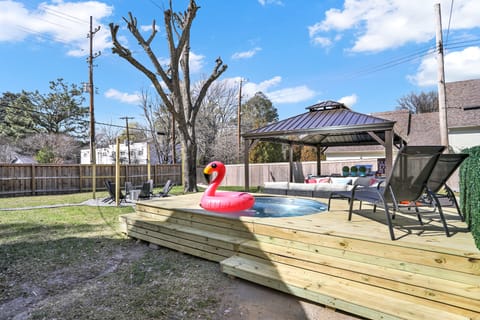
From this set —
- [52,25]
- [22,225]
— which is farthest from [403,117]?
[52,25]

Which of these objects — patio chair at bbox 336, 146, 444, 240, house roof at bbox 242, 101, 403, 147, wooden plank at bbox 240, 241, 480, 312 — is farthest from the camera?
house roof at bbox 242, 101, 403, 147

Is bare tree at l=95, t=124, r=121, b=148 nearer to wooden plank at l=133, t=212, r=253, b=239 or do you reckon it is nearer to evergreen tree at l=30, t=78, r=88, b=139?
evergreen tree at l=30, t=78, r=88, b=139

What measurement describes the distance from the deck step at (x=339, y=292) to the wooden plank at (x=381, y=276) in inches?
1.8

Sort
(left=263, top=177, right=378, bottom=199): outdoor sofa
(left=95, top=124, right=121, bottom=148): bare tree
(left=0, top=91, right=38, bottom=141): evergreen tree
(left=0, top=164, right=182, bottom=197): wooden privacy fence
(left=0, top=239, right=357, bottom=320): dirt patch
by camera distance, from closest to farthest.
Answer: (left=0, top=239, right=357, bottom=320): dirt patch → (left=263, top=177, right=378, bottom=199): outdoor sofa → (left=0, top=164, right=182, bottom=197): wooden privacy fence → (left=0, top=91, right=38, bottom=141): evergreen tree → (left=95, top=124, right=121, bottom=148): bare tree

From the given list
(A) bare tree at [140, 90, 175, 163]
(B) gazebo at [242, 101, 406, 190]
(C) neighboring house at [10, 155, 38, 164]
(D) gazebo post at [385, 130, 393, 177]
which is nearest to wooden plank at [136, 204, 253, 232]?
(B) gazebo at [242, 101, 406, 190]

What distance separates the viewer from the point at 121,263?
3.81 m

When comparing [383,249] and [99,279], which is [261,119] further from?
[383,249]

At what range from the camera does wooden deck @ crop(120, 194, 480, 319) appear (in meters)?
2.13

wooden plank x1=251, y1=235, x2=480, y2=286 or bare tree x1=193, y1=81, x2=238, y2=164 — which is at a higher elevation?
bare tree x1=193, y1=81, x2=238, y2=164

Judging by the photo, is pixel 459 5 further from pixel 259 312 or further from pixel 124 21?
pixel 259 312

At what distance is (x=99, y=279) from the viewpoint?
3246mm

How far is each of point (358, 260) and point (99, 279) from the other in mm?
2978

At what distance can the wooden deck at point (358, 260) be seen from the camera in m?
2.13

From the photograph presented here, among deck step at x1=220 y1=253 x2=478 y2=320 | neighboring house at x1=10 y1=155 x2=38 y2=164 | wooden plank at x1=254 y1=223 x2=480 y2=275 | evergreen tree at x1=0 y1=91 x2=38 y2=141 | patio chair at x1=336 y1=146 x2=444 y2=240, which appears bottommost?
deck step at x1=220 y1=253 x2=478 y2=320
